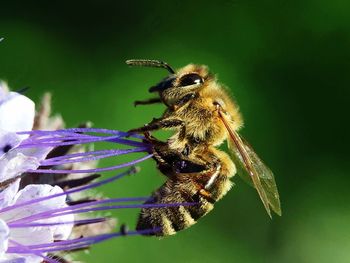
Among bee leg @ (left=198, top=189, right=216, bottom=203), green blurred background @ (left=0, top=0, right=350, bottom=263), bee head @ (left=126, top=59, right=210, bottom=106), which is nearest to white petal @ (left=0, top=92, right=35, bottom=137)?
bee head @ (left=126, top=59, right=210, bottom=106)

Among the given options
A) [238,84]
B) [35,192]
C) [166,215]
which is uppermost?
[35,192]

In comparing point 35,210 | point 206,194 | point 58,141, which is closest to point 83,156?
point 58,141

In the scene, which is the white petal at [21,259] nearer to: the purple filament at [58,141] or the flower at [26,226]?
the flower at [26,226]

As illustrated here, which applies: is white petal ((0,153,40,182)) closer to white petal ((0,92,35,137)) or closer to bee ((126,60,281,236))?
white petal ((0,92,35,137))

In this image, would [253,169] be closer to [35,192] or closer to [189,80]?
[189,80]

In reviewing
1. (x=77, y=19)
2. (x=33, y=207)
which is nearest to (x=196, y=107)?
(x=33, y=207)

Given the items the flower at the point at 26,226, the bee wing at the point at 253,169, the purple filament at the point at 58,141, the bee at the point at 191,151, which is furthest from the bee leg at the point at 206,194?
the flower at the point at 26,226
